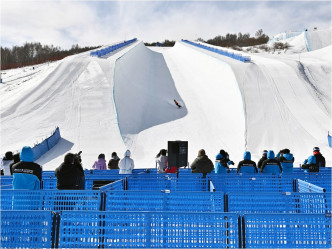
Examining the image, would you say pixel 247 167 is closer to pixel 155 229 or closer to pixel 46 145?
pixel 155 229

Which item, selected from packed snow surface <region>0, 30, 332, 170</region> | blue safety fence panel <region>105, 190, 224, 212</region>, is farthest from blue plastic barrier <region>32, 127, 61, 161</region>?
blue safety fence panel <region>105, 190, 224, 212</region>

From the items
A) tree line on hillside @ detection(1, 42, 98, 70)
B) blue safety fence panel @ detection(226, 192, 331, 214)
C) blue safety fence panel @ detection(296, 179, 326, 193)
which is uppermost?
tree line on hillside @ detection(1, 42, 98, 70)

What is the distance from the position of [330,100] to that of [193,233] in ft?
92.1

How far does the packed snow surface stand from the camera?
20.8 meters

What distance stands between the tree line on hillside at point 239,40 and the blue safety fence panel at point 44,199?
9421cm

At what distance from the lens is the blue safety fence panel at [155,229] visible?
13.4 ft

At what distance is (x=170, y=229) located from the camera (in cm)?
411

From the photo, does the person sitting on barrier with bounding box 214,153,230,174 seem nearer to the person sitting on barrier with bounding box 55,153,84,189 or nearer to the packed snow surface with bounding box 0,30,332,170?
the person sitting on barrier with bounding box 55,153,84,189

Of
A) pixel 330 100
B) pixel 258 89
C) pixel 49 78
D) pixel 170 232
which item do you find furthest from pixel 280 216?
pixel 49 78

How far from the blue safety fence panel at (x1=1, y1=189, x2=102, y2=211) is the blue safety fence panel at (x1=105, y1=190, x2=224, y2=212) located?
291mm

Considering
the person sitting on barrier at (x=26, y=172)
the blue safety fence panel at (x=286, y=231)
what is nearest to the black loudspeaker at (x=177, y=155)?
the person sitting on barrier at (x=26, y=172)

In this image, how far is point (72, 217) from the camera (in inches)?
166

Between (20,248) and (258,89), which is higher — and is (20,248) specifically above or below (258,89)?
below

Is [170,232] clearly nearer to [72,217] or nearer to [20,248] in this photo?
[72,217]
